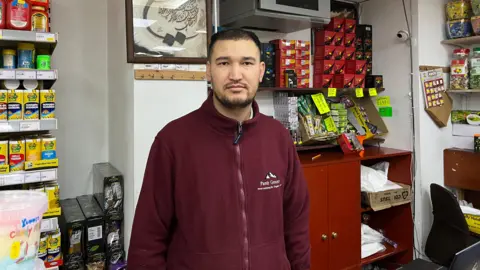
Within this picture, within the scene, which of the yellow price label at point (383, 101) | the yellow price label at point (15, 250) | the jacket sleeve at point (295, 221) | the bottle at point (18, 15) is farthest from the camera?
the yellow price label at point (383, 101)

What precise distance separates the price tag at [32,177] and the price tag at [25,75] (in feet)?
1.51

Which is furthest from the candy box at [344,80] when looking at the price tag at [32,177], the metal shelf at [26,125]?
the price tag at [32,177]

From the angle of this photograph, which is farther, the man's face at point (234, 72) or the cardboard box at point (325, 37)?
the cardboard box at point (325, 37)

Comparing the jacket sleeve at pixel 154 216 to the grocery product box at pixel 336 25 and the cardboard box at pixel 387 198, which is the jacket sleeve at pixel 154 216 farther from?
the grocery product box at pixel 336 25

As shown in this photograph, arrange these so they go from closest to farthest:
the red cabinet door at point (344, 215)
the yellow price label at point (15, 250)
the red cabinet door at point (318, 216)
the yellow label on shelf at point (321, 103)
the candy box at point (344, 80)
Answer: the yellow price label at point (15, 250) → the red cabinet door at point (318, 216) → the red cabinet door at point (344, 215) → the yellow label on shelf at point (321, 103) → the candy box at point (344, 80)

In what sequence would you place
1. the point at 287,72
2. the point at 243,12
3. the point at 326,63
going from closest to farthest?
the point at 243,12 < the point at 287,72 < the point at 326,63

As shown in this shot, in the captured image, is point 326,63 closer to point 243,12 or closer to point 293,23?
point 293,23

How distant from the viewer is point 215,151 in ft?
4.35

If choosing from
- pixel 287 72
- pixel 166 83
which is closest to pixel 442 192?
pixel 287 72

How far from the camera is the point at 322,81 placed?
3141 millimetres

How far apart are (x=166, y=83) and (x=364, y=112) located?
2.06 m

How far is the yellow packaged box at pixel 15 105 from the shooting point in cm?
179

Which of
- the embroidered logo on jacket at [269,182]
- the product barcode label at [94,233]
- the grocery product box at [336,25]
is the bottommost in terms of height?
the product barcode label at [94,233]

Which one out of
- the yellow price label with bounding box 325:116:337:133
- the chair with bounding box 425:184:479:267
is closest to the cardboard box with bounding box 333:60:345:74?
the yellow price label with bounding box 325:116:337:133
